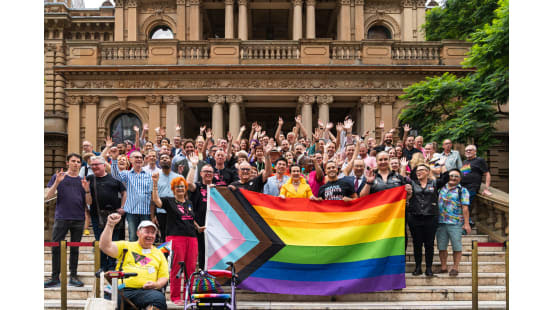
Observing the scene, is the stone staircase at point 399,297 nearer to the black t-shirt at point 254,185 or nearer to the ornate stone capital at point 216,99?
the black t-shirt at point 254,185

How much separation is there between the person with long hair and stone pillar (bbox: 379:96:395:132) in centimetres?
1578

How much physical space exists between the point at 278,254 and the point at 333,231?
3.25ft

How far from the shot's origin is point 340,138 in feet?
40.8

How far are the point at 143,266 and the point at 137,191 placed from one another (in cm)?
237

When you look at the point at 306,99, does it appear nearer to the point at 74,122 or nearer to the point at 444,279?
the point at 74,122

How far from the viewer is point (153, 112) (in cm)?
2142

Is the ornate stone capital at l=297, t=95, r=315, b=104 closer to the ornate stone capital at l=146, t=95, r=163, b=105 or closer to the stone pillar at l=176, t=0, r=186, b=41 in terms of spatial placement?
the ornate stone capital at l=146, t=95, r=163, b=105

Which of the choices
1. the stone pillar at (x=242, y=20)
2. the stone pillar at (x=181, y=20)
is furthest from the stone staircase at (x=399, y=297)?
the stone pillar at (x=181, y=20)

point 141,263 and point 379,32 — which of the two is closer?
point 141,263

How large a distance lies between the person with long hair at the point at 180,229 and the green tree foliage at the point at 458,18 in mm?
17344

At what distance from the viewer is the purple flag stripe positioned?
7.20 meters

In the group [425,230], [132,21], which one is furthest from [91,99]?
[425,230]

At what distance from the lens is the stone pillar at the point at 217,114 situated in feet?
69.5

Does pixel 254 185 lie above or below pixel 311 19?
below
